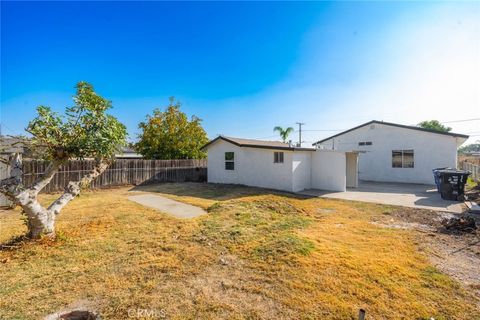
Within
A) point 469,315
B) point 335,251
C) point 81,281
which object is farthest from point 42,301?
point 469,315

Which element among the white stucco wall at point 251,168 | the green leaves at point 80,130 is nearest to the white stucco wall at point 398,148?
the white stucco wall at point 251,168

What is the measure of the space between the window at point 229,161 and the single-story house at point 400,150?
5389 millimetres

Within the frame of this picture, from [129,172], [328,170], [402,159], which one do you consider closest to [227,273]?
[328,170]

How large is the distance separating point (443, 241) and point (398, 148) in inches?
514

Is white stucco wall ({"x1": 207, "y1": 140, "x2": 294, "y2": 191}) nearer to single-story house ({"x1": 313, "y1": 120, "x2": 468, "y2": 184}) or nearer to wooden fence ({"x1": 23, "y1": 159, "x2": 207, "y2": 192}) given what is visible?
wooden fence ({"x1": 23, "y1": 159, "x2": 207, "y2": 192})

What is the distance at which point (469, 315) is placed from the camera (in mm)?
2719

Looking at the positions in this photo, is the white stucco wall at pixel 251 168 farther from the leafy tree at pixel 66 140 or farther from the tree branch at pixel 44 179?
the tree branch at pixel 44 179

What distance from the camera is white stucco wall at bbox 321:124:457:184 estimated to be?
581 inches

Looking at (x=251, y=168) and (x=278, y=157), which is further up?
(x=278, y=157)

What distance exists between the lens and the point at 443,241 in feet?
17.1

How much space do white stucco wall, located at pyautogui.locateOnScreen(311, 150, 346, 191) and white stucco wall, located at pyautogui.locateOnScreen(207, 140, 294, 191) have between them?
2142 millimetres

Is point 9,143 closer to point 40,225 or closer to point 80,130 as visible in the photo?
point 80,130

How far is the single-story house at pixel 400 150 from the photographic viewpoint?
14719mm

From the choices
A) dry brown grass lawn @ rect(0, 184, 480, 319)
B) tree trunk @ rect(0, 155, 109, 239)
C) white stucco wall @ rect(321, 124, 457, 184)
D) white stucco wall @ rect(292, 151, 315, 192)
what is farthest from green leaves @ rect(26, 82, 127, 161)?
white stucco wall @ rect(321, 124, 457, 184)
